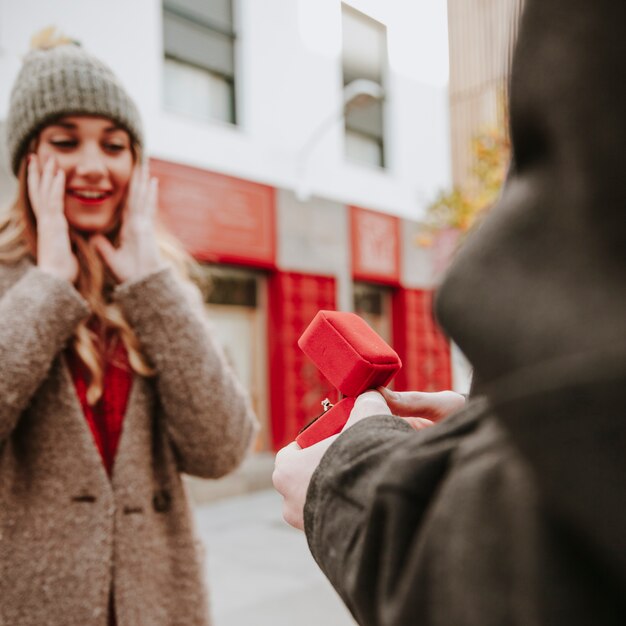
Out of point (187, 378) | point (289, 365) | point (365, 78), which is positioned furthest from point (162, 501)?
point (365, 78)

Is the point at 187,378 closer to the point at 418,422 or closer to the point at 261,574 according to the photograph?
the point at 418,422

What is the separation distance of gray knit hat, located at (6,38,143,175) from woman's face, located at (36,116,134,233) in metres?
0.03

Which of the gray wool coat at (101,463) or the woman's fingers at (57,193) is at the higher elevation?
the woman's fingers at (57,193)

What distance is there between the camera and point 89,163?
1677 millimetres

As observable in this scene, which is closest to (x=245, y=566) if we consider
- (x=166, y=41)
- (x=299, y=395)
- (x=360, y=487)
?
(x=299, y=395)

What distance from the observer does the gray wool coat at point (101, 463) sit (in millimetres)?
1414

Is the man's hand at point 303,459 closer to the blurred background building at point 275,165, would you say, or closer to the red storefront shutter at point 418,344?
the blurred background building at point 275,165

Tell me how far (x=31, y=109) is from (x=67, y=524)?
0.96 meters

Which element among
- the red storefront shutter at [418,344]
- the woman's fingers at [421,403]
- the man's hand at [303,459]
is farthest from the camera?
the red storefront shutter at [418,344]

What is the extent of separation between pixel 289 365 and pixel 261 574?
3883 millimetres

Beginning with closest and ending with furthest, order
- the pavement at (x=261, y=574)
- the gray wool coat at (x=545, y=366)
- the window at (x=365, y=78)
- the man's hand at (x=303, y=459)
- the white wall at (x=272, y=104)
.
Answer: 1. the gray wool coat at (x=545, y=366)
2. the man's hand at (x=303, y=459)
3. the pavement at (x=261, y=574)
4. the white wall at (x=272, y=104)
5. the window at (x=365, y=78)

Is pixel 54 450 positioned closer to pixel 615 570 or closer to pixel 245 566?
pixel 615 570

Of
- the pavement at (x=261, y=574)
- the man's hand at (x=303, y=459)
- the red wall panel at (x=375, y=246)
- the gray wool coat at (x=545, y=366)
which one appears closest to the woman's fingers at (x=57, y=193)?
the man's hand at (x=303, y=459)

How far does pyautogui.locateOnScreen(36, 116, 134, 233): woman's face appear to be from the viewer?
168cm
